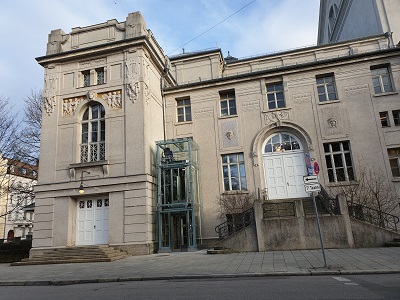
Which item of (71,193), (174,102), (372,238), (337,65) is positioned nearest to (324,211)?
(372,238)

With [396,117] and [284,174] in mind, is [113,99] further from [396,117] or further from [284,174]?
[396,117]

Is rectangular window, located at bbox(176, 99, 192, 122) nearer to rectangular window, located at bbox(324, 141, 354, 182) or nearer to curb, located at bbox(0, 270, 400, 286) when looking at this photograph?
rectangular window, located at bbox(324, 141, 354, 182)

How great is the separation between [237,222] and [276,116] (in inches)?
300

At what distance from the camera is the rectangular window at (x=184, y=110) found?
23.2m

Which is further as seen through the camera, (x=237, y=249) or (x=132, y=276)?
(x=237, y=249)

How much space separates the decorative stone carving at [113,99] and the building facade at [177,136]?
7cm

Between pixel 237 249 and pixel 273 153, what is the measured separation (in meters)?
7.74

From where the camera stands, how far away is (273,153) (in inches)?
834

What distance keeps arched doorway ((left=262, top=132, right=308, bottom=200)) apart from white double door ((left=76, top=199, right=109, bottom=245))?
32.7 ft

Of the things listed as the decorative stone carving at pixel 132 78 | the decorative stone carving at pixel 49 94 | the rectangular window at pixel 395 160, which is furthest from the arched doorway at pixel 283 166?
the decorative stone carving at pixel 49 94

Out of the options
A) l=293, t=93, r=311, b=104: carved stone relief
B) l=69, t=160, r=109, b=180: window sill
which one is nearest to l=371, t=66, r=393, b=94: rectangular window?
l=293, t=93, r=311, b=104: carved stone relief

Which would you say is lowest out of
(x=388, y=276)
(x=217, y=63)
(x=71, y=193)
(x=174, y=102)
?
(x=388, y=276)

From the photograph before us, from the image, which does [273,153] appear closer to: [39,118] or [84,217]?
[84,217]

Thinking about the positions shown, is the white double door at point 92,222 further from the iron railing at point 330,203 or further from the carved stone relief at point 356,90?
the carved stone relief at point 356,90
